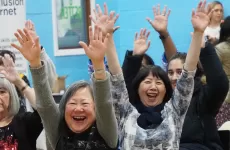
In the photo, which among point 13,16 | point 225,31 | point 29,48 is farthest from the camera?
point 13,16

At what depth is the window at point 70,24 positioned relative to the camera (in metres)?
5.33

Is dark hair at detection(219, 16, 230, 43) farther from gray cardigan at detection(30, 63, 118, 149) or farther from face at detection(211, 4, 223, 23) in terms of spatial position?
gray cardigan at detection(30, 63, 118, 149)

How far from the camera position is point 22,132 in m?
A: 2.66

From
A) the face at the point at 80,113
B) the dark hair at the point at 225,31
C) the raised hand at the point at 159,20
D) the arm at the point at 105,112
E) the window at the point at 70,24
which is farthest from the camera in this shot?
the window at the point at 70,24

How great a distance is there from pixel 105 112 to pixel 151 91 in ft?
1.56

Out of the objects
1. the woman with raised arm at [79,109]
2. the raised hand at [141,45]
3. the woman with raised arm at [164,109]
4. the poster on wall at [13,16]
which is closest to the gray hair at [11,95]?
the woman with raised arm at [79,109]

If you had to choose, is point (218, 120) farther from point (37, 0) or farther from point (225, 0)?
point (37, 0)

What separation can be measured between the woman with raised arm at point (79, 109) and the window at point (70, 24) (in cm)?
298

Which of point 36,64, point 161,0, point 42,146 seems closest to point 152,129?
point 36,64

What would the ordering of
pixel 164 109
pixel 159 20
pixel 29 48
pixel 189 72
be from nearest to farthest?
pixel 29 48 → pixel 189 72 → pixel 164 109 → pixel 159 20

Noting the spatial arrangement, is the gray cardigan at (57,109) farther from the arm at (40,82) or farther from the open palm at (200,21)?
the open palm at (200,21)

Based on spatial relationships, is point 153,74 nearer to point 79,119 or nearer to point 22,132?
point 79,119

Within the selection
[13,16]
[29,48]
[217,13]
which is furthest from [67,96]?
[217,13]

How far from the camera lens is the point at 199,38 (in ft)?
8.05
